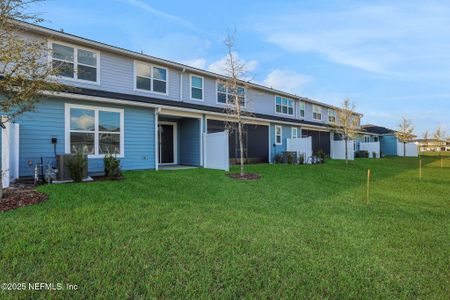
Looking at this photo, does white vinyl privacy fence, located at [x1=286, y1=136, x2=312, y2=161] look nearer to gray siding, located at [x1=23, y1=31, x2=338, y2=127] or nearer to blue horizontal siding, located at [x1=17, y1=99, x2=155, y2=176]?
gray siding, located at [x1=23, y1=31, x2=338, y2=127]

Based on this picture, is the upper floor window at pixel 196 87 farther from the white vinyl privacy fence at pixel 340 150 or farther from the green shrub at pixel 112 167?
the white vinyl privacy fence at pixel 340 150

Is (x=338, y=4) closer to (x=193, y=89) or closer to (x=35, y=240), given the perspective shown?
(x=193, y=89)


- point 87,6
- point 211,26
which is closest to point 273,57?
point 211,26

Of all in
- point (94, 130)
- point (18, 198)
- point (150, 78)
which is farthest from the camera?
point (150, 78)

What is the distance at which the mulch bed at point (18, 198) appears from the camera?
491cm

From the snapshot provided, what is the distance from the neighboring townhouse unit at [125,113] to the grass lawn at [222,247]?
3.79m

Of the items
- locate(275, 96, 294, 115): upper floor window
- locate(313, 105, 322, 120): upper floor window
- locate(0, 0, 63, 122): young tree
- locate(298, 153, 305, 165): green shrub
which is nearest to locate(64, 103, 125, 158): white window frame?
locate(0, 0, 63, 122): young tree

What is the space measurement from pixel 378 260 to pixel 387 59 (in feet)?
50.2

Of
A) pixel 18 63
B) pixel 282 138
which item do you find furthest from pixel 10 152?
pixel 282 138

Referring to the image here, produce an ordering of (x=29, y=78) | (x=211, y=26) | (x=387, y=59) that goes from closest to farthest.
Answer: (x=29, y=78)
(x=211, y=26)
(x=387, y=59)

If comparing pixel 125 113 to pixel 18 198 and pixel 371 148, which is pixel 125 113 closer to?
pixel 18 198

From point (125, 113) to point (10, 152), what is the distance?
13.9ft

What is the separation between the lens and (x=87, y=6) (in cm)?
980

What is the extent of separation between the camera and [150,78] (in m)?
12.9
